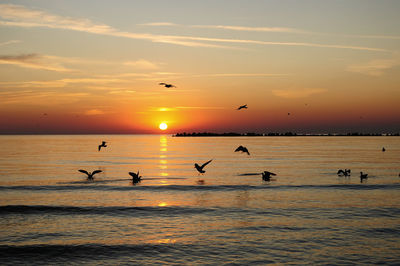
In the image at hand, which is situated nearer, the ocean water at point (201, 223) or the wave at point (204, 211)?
the ocean water at point (201, 223)

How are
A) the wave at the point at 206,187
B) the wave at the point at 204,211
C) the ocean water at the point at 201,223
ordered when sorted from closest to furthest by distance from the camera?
the ocean water at the point at 201,223, the wave at the point at 204,211, the wave at the point at 206,187

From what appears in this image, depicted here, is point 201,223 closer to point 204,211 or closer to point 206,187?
point 204,211

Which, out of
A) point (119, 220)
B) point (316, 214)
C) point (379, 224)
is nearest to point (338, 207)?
point (316, 214)

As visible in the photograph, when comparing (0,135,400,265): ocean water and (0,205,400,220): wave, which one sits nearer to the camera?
(0,135,400,265): ocean water

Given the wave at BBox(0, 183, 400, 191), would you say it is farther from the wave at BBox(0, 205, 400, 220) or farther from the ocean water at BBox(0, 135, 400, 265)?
the wave at BBox(0, 205, 400, 220)

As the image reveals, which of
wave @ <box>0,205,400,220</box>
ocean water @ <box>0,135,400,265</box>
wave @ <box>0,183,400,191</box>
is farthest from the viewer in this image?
wave @ <box>0,183,400,191</box>

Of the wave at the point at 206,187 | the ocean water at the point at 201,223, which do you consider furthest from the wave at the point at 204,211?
the wave at the point at 206,187

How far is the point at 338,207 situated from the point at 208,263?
50.1 ft

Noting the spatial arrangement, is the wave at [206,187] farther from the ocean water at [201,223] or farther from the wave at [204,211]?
the wave at [204,211]

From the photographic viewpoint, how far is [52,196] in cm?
3425

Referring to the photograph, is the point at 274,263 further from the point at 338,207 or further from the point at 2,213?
the point at 2,213

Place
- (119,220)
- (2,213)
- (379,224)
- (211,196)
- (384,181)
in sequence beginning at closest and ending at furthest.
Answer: (379,224)
(119,220)
(2,213)
(211,196)
(384,181)

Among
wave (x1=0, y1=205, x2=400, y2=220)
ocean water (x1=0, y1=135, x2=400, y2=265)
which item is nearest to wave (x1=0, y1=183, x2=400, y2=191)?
ocean water (x1=0, y1=135, x2=400, y2=265)

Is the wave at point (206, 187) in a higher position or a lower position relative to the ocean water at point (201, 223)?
higher
